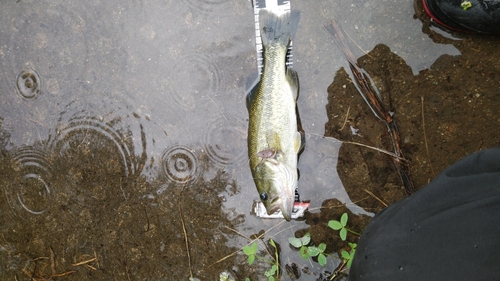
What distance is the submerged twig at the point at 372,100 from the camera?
263 cm

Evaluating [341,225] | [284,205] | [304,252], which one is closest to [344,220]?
[341,225]

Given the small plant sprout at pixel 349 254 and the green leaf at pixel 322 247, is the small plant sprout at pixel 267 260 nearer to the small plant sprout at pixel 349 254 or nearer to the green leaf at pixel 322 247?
the green leaf at pixel 322 247

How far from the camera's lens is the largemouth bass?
2449mm

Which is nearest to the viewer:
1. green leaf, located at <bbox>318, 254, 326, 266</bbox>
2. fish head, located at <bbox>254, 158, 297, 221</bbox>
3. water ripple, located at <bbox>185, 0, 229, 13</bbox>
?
fish head, located at <bbox>254, 158, 297, 221</bbox>

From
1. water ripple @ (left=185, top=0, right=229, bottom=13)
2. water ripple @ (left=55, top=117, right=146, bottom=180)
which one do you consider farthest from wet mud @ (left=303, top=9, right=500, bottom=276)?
water ripple @ (left=55, top=117, right=146, bottom=180)

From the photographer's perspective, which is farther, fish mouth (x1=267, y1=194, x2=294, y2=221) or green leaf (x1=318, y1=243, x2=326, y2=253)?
green leaf (x1=318, y1=243, x2=326, y2=253)

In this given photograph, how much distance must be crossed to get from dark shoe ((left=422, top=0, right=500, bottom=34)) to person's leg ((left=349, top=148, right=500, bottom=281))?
108 cm

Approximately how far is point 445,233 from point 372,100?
1220 millimetres

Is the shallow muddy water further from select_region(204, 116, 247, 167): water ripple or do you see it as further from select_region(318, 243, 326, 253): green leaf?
select_region(318, 243, 326, 253): green leaf

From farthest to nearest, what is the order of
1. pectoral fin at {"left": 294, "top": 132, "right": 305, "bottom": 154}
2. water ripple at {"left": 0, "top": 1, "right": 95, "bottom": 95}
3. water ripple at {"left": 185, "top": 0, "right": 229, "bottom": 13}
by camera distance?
water ripple at {"left": 0, "top": 1, "right": 95, "bottom": 95} → water ripple at {"left": 185, "top": 0, "right": 229, "bottom": 13} → pectoral fin at {"left": 294, "top": 132, "right": 305, "bottom": 154}

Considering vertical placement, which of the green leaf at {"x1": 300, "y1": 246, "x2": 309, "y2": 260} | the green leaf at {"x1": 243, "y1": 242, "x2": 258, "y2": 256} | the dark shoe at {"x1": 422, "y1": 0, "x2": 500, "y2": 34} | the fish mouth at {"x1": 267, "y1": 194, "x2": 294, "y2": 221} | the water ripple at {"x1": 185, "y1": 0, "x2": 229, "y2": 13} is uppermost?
the water ripple at {"x1": 185, "y1": 0, "x2": 229, "y2": 13}

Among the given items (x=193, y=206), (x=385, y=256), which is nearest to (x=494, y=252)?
(x=385, y=256)

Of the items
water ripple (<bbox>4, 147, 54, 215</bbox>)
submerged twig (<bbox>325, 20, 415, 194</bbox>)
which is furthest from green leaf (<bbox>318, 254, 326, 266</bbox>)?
water ripple (<bbox>4, 147, 54, 215</bbox>)

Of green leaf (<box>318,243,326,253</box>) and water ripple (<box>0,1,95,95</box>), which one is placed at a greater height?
water ripple (<box>0,1,95,95</box>)
